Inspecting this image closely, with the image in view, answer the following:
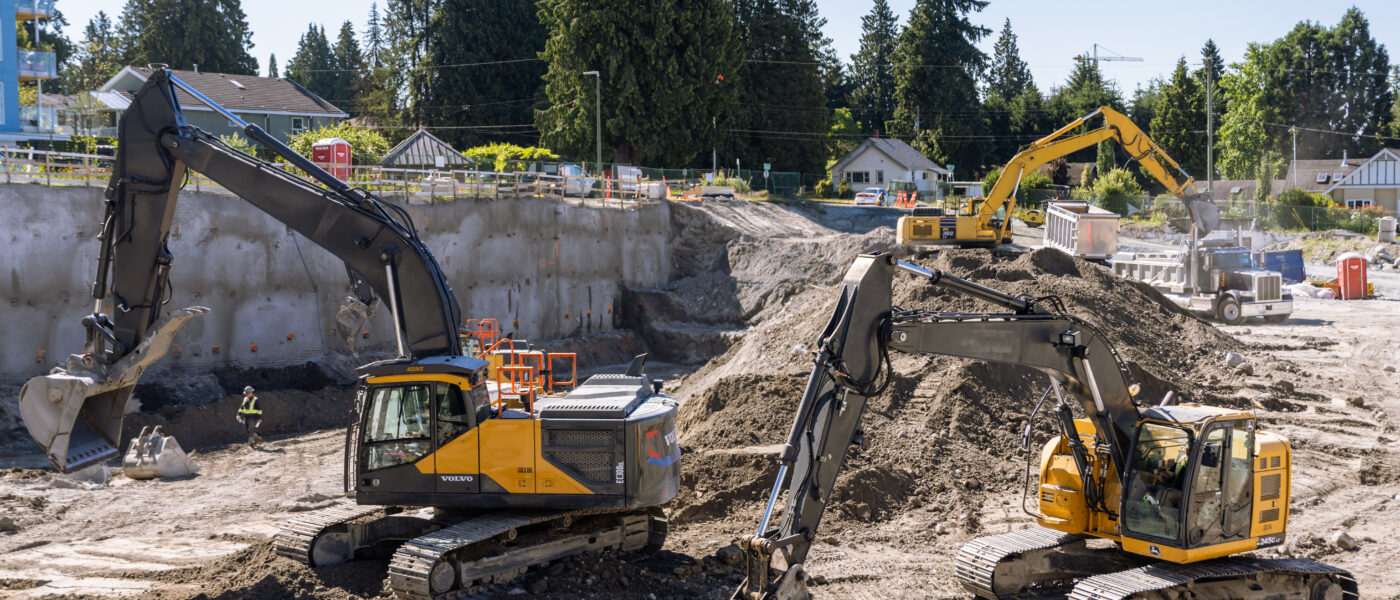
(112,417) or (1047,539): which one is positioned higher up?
(112,417)

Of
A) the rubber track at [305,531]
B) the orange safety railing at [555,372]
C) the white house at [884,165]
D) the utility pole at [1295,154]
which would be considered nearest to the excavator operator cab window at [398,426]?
the rubber track at [305,531]

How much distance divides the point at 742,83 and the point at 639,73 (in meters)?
9.17

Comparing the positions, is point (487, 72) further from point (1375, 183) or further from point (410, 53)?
point (1375, 183)

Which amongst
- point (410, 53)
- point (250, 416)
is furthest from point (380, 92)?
point (250, 416)

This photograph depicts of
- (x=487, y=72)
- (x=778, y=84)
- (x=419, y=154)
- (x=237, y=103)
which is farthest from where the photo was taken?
(x=487, y=72)

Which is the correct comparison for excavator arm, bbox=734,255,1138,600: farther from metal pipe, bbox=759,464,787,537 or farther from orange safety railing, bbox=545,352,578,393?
orange safety railing, bbox=545,352,578,393

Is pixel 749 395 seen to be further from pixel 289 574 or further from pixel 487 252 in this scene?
pixel 487 252

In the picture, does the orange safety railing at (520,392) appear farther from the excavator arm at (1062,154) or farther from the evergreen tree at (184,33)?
the evergreen tree at (184,33)

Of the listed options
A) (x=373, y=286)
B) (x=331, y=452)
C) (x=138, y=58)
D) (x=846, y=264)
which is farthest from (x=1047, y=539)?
(x=138, y=58)

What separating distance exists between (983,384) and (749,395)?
366 cm

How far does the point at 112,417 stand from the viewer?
35.3ft

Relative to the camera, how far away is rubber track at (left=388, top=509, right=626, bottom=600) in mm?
9711

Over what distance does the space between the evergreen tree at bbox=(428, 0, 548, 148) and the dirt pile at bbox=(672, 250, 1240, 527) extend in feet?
121

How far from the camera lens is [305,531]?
11.0 meters
